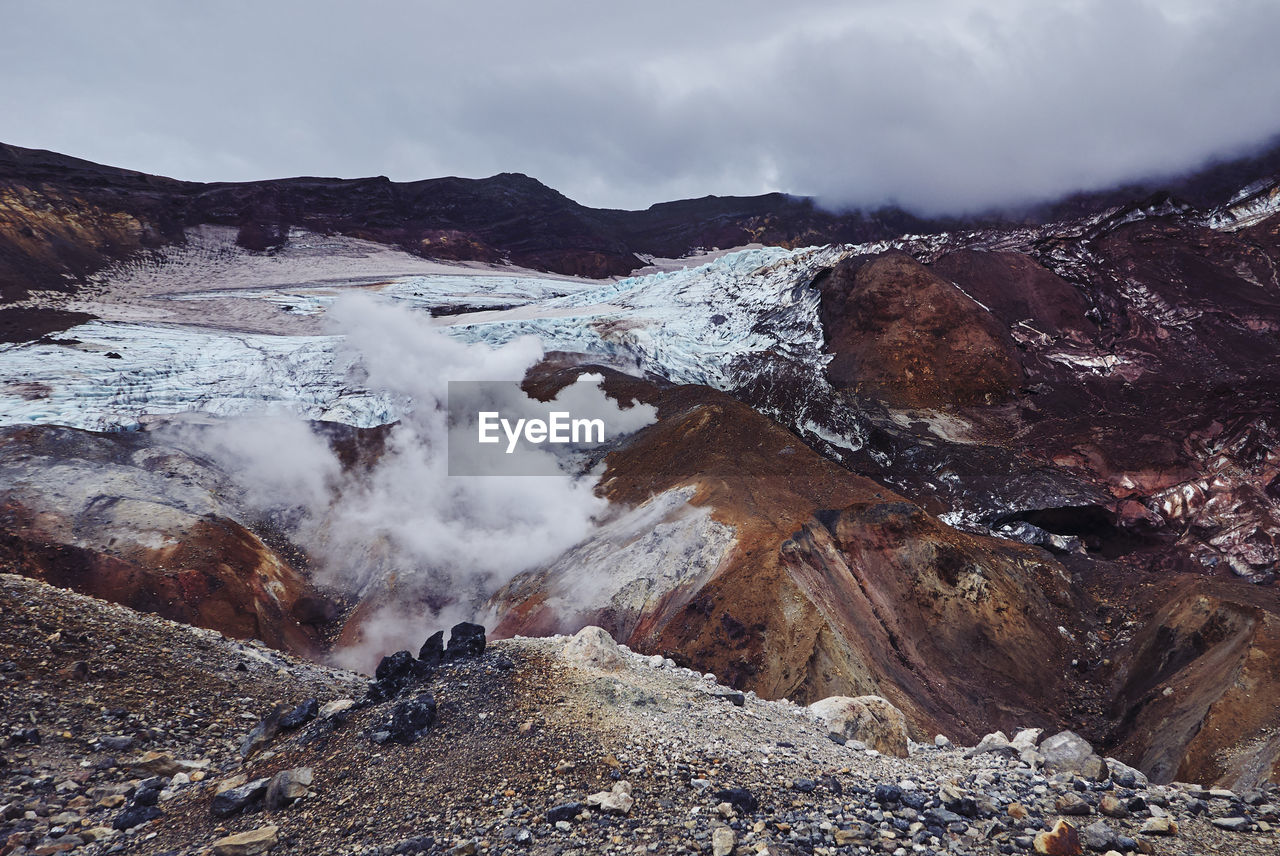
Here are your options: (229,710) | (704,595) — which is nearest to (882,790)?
(229,710)

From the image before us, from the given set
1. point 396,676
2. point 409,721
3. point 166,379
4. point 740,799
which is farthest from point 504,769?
point 166,379

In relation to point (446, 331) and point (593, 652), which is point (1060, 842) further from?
point (446, 331)

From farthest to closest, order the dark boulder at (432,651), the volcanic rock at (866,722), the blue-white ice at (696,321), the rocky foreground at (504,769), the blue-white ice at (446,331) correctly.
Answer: the blue-white ice at (696,321) → the blue-white ice at (446,331) → the volcanic rock at (866,722) → the dark boulder at (432,651) → the rocky foreground at (504,769)

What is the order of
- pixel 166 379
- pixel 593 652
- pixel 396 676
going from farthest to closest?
pixel 166 379
pixel 593 652
pixel 396 676

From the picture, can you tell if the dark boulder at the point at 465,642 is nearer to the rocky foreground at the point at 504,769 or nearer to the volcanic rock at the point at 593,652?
the rocky foreground at the point at 504,769

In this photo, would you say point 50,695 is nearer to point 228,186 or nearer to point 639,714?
point 639,714

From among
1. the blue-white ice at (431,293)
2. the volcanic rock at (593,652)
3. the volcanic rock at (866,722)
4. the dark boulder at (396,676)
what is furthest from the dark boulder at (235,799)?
the blue-white ice at (431,293)
